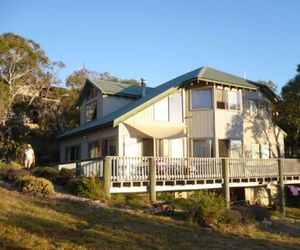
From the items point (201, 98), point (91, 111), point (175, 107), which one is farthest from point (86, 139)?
point (201, 98)

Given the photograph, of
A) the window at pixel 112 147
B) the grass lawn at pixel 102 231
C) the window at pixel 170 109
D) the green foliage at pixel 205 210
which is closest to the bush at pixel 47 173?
the grass lawn at pixel 102 231

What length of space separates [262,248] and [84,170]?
10.1 metres

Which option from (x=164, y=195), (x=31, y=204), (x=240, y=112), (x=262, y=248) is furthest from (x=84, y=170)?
(x=240, y=112)

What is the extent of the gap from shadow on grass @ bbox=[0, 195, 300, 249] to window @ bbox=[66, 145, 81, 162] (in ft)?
49.5

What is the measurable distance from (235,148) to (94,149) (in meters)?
9.36

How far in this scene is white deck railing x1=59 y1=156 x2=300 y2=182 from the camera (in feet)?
65.8

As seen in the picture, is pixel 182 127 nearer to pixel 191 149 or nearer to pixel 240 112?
pixel 191 149

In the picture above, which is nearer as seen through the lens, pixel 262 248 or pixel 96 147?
pixel 262 248

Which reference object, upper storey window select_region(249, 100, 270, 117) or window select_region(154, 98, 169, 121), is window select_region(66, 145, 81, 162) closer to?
window select_region(154, 98, 169, 121)

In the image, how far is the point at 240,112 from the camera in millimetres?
28938

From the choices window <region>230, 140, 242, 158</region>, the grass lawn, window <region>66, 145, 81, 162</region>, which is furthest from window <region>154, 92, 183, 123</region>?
the grass lawn

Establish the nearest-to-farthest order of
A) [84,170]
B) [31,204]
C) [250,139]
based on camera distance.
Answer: [31,204]
[84,170]
[250,139]

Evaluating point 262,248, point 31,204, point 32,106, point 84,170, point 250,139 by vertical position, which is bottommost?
point 262,248

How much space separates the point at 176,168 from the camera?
854 inches
